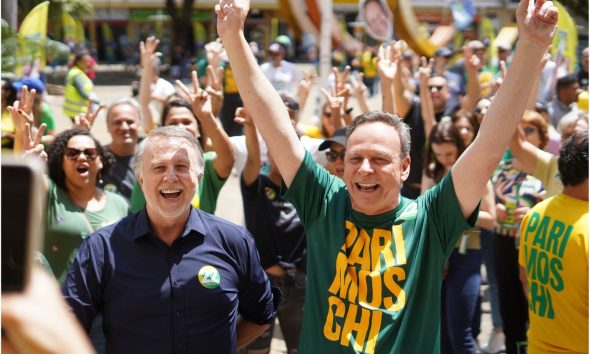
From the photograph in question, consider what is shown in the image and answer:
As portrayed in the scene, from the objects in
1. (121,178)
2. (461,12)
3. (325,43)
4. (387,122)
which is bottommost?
(121,178)

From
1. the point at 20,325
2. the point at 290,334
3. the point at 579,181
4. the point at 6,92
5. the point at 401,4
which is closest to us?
the point at 20,325

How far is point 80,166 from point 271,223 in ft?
3.55

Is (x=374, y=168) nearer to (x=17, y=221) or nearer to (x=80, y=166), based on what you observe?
(x=17, y=221)

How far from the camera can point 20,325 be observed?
0.86 metres

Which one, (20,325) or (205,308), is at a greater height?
(20,325)

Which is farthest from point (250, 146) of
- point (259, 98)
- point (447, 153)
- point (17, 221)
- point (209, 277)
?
point (17, 221)

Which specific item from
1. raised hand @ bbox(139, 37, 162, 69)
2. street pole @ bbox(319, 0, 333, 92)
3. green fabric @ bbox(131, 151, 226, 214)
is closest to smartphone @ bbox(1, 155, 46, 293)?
green fabric @ bbox(131, 151, 226, 214)

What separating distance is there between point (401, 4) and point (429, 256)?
70.0 ft

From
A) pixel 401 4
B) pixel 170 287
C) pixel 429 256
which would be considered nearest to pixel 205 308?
pixel 170 287

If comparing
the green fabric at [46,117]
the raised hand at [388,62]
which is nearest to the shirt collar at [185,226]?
the raised hand at [388,62]

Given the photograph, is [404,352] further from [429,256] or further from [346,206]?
[346,206]

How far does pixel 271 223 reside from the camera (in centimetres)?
473

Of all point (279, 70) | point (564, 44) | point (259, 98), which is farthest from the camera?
point (279, 70)

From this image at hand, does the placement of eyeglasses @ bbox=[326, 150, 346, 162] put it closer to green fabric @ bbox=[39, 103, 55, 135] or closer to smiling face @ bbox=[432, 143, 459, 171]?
smiling face @ bbox=[432, 143, 459, 171]
